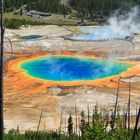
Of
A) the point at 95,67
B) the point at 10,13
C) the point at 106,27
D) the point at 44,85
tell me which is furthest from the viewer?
the point at 10,13

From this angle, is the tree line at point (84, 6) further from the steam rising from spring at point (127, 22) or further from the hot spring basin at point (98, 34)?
the hot spring basin at point (98, 34)

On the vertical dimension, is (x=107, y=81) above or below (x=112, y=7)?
below

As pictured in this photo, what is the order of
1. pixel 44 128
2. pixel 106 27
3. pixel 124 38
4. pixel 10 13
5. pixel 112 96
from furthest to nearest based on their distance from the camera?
pixel 10 13 → pixel 106 27 → pixel 124 38 → pixel 112 96 → pixel 44 128

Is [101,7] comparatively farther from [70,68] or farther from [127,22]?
[70,68]

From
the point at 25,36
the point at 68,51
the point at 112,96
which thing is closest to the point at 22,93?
the point at 112,96

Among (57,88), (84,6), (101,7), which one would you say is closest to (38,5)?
(84,6)

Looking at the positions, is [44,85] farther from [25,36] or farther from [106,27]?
[106,27]
